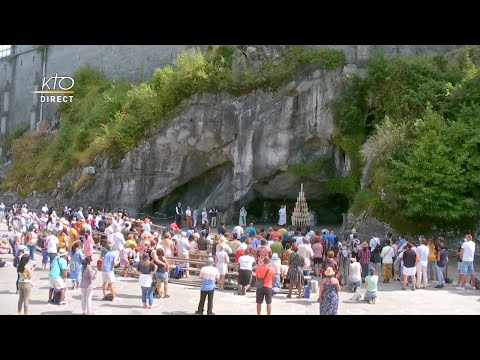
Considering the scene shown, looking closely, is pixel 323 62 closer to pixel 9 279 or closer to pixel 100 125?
pixel 100 125

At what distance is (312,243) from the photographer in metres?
16.3

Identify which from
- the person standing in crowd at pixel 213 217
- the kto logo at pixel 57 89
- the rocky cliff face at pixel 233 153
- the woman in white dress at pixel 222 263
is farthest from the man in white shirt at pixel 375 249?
the kto logo at pixel 57 89

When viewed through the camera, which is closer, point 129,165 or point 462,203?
point 462,203

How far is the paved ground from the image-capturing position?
39.6 ft

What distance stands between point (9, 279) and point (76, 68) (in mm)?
30271

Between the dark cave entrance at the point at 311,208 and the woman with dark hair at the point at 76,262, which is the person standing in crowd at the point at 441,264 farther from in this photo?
the dark cave entrance at the point at 311,208

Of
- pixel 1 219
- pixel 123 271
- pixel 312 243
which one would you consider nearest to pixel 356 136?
pixel 312 243

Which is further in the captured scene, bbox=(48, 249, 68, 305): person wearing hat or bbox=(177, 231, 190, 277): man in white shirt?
bbox=(177, 231, 190, 277): man in white shirt

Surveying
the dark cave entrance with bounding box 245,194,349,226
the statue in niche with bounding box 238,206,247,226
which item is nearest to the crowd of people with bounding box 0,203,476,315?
the statue in niche with bounding box 238,206,247,226

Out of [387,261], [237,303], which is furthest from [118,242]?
[387,261]

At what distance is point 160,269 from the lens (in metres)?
13.0

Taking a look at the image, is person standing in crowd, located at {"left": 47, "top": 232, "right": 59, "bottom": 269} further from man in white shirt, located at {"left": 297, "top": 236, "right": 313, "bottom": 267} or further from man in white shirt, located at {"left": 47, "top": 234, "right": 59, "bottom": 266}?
man in white shirt, located at {"left": 297, "top": 236, "right": 313, "bottom": 267}

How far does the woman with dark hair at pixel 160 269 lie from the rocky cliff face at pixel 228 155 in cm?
1573

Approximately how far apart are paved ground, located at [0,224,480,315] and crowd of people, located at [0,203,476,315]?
0.99 feet
